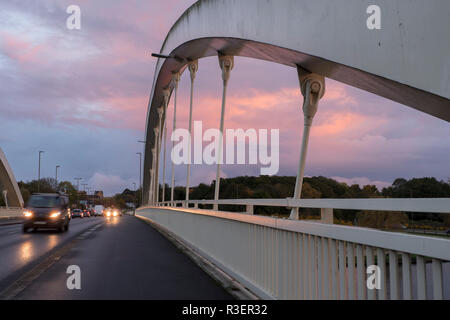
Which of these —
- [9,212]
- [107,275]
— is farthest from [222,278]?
Result: [9,212]

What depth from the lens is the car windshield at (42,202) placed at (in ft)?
72.4

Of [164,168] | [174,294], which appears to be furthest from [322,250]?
[164,168]

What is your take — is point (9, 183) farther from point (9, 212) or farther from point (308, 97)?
point (308, 97)

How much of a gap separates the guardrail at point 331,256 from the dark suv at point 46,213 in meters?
15.9

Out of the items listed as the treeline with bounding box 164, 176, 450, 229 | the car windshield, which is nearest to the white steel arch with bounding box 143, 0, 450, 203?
the treeline with bounding box 164, 176, 450, 229

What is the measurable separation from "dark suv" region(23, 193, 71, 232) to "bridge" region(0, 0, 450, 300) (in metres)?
11.9

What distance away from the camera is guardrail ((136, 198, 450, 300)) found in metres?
2.92

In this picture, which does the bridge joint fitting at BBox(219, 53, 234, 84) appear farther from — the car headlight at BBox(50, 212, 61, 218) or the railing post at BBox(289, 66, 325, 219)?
the car headlight at BBox(50, 212, 61, 218)

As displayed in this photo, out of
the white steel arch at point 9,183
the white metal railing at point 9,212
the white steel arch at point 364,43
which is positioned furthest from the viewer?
the white steel arch at point 9,183

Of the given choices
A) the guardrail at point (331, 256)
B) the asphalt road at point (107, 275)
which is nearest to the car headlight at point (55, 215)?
the asphalt road at point (107, 275)

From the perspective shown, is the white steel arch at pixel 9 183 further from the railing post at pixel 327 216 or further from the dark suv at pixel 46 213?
the railing post at pixel 327 216

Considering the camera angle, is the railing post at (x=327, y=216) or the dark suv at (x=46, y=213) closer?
the railing post at (x=327, y=216)

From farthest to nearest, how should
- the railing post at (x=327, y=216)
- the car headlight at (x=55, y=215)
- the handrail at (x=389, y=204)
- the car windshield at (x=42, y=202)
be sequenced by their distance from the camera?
the car windshield at (x=42, y=202) → the car headlight at (x=55, y=215) → the railing post at (x=327, y=216) → the handrail at (x=389, y=204)

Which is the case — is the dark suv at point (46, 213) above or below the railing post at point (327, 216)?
below
